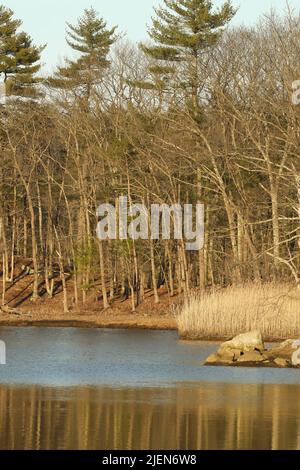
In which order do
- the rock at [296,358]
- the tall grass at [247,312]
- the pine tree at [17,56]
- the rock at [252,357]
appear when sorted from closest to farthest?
the rock at [296,358] < the rock at [252,357] < the tall grass at [247,312] < the pine tree at [17,56]

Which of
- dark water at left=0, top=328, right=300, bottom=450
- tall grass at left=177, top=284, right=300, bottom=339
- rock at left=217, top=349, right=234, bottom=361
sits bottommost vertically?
dark water at left=0, top=328, right=300, bottom=450

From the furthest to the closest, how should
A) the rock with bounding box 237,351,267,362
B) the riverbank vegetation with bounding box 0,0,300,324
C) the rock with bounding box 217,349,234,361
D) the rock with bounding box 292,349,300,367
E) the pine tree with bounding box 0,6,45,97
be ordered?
the pine tree with bounding box 0,6,45,97
the riverbank vegetation with bounding box 0,0,300,324
the rock with bounding box 217,349,234,361
the rock with bounding box 237,351,267,362
the rock with bounding box 292,349,300,367

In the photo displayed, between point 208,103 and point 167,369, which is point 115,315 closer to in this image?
point 208,103

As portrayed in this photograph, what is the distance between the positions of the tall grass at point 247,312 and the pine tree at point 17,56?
2736 centimetres

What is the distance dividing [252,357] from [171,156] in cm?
2177

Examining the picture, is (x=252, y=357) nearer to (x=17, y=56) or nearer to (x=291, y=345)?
(x=291, y=345)

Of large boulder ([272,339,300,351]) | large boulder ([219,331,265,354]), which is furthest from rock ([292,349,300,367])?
large boulder ([219,331,265,354])

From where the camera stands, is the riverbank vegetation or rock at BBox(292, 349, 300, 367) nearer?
Answer: rock at BBox(292, 349, 300, 367)

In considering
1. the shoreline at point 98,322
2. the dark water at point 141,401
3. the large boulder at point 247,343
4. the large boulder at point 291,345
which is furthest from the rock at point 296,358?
the shoreline at point 98,322

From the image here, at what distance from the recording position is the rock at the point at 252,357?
3152 cm

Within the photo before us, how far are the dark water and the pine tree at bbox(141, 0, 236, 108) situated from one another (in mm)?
19730

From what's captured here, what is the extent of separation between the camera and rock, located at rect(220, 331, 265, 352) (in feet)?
105

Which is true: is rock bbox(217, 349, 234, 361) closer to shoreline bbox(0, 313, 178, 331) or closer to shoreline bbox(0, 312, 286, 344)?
shoreline bbox(0, 312, 286, 344)

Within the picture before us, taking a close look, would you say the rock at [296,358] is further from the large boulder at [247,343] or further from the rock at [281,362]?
the large boulder at [247,343]
